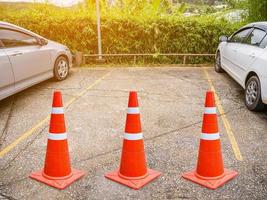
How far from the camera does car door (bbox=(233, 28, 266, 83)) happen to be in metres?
6.87

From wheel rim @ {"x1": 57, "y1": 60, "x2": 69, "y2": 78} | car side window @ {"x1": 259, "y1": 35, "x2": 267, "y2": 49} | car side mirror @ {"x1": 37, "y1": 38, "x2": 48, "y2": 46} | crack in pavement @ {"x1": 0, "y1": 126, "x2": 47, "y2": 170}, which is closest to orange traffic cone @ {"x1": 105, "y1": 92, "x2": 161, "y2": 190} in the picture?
crack in pavement @ {"x1": 0, "y1": 126, "x2": 47, "y2": 170}

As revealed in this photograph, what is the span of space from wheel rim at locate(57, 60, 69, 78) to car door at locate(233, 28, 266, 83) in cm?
421

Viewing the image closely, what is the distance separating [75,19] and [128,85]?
3.82m

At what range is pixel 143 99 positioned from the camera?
754 centimetres

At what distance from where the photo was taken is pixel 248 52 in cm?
717

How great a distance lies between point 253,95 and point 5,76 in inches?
181

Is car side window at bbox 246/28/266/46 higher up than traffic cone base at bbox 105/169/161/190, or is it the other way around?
car side window at bbox 246/28/266/46

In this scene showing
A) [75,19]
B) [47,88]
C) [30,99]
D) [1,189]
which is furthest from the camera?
[75,19]

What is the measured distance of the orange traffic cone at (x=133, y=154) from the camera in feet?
13.1

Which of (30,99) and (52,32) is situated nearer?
(30,99)

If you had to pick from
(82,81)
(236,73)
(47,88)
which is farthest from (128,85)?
(236,73)

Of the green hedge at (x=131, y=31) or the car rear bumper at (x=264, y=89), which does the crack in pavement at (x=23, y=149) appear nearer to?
the car rear bumper at (x=264, y=89)

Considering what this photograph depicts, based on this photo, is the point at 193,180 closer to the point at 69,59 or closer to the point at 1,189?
the point at 1,189

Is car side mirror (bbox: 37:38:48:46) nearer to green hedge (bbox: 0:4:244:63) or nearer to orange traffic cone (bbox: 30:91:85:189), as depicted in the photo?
green hedge (bbox: 0:4:244:63)
